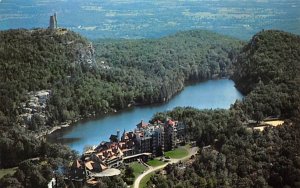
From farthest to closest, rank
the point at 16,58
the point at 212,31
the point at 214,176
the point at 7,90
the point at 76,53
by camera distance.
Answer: the point at 212,31, the point at 76,53, the point at 16,58, the point at 7,90, the point at 214,176

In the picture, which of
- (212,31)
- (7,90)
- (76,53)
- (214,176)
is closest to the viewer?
(214,176)

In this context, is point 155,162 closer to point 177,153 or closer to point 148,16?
point 177,153

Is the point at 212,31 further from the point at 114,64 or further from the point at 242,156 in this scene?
the point at 242,156

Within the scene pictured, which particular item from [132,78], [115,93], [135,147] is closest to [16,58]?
[115,93]

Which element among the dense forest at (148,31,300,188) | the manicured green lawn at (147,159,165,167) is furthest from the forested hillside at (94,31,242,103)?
the manicured green lawn at (147,159,165,167)

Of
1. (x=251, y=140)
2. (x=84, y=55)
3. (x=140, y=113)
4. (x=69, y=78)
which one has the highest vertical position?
(x=84, y=55)

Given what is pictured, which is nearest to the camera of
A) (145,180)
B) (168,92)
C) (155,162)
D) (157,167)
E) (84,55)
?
(145,180)

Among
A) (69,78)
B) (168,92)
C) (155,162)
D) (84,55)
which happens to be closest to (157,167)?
(155,162)

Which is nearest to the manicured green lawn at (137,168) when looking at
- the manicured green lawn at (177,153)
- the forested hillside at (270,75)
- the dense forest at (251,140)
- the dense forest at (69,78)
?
the dense forest at (251,140)
